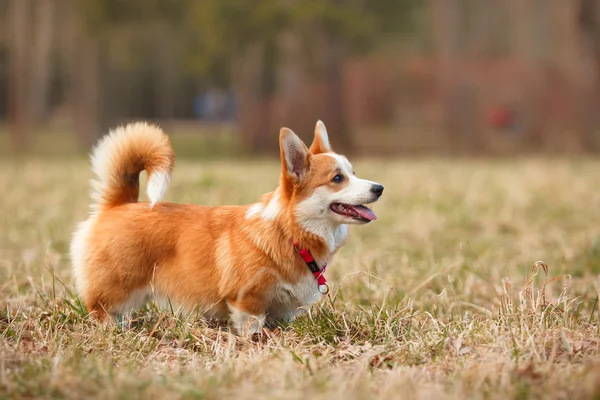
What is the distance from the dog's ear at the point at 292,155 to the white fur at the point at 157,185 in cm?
55

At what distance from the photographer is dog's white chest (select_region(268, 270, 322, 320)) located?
10.4ft

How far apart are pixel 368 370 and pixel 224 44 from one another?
14.0 metres

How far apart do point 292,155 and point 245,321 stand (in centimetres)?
73

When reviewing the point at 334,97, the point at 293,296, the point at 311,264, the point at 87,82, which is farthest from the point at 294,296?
the point at 87,82

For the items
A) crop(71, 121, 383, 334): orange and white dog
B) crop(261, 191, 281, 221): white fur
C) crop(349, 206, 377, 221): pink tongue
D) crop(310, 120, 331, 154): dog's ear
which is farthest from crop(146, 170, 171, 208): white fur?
crop(349, 206, 377, 221): pink tongue

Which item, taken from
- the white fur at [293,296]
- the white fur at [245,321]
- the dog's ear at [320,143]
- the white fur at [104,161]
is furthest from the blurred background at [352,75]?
the white fur at [245,321]

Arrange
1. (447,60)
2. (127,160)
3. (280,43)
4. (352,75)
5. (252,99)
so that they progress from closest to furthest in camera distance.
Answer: (127,160), (447,60), (352,75), (280,43), (252,99)

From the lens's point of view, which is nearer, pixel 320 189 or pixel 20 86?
pixel 320 189

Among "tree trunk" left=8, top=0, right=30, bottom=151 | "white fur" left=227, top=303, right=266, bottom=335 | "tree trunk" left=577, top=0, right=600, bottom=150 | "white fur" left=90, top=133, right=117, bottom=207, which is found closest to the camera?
"white fur" left=227, top=303, right=266, bottom=335

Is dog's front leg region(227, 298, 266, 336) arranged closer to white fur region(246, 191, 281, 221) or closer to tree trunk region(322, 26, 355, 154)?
white fur region(246, 191, 281, 221)

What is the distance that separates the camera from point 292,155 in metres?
3.22

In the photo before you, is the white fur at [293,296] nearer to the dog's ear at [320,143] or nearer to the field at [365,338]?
the field at [365,338]

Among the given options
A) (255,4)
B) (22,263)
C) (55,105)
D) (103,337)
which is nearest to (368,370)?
(103,337)

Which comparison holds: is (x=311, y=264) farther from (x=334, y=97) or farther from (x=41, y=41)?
(x=41, y=41)
